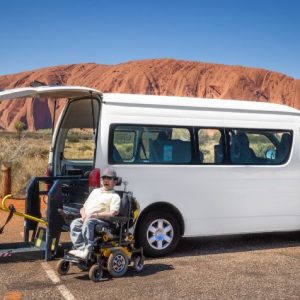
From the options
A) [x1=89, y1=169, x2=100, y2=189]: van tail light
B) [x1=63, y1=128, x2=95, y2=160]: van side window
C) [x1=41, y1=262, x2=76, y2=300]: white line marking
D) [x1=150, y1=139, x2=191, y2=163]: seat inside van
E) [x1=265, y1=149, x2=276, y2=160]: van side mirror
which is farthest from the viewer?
[x1=63, y1=128, x2=95, y2=160]: van side window

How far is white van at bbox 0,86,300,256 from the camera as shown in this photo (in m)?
7.60

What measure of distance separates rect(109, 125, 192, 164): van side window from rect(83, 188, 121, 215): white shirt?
74 cm

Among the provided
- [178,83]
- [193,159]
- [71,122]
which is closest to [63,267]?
[193,159]

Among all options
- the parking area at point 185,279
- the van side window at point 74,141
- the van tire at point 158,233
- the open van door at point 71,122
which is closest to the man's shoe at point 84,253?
the parking area at point 185,279

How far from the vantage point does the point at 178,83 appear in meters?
A: 124

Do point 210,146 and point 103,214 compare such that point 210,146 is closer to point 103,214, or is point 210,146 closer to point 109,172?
point 109,172

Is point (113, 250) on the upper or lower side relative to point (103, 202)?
lower

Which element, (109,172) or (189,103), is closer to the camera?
(109,172)

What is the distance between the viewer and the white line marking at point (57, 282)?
582 cm

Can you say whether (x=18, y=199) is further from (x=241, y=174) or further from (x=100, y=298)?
(x=100, y=298)

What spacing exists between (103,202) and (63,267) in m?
0.87

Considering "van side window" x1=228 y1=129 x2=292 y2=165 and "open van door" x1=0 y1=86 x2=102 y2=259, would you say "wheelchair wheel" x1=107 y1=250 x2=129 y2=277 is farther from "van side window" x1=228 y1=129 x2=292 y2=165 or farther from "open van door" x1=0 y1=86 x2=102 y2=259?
"van side window" x1=228 y1=129 x2=292 y2=165

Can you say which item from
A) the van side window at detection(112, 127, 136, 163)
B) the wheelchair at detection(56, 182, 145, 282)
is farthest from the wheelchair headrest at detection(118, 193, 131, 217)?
the van side window at detection(112, 127, 136, 163)

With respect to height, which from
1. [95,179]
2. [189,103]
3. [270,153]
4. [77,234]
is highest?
[189,103]
